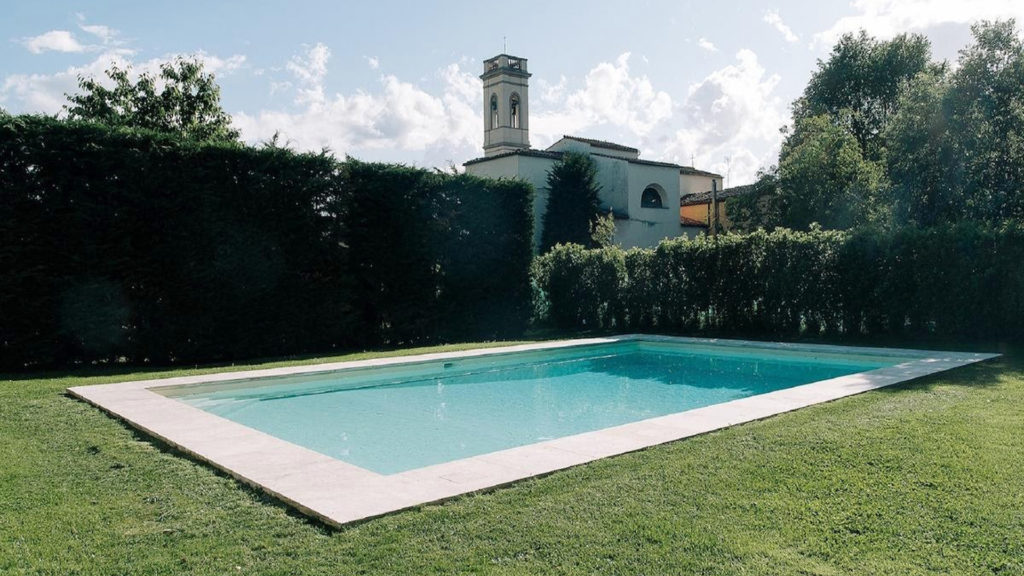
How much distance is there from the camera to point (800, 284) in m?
14.7

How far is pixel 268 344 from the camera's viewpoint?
12.9 m

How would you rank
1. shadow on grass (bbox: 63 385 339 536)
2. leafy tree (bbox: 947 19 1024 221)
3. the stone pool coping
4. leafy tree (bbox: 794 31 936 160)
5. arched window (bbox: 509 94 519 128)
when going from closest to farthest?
shadow on grass (bbox: 63 385 339 536) → the stone pool coping → leafy tree (bbox: 947 19 1024 221) → leafy tree (bbox: 794 31 936 160) → arched window (bbox: 509 94 519 128)

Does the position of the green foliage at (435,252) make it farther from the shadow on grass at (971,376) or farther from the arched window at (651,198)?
the arched window at (651,198)

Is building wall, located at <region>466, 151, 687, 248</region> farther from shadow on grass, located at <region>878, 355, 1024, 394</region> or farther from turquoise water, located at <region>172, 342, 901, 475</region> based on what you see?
shadow on grass, located at <region>878, 355, 1024, 394</region>

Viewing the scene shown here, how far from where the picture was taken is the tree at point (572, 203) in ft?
103

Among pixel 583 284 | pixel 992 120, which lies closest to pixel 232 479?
pixel 583 284

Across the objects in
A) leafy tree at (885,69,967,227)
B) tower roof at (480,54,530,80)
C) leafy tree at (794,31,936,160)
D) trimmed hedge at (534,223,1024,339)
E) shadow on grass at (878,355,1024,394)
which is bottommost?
shadow on grass at (878,355,1024,394)

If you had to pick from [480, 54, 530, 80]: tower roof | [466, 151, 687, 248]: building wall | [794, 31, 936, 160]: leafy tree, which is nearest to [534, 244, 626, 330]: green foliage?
[466, 151, 687, 248]: building wall

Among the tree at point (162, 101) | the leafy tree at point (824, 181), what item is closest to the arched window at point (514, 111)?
the leafy tree at point (824, 181)

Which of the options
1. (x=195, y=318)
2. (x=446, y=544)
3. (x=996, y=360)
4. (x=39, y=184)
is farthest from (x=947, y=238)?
(x=39, y=184)

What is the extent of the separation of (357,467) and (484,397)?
504 centimetres

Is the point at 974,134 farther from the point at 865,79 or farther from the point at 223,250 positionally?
the point at 865,79

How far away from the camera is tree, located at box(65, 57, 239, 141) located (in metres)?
20.6

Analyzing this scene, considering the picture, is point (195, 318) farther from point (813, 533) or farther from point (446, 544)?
point (813, 533)
